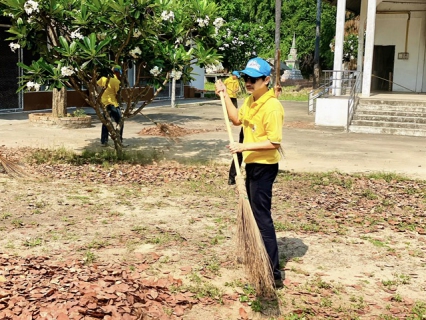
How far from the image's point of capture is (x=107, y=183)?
324 inches

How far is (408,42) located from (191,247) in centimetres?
2043

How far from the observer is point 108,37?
8516 mm

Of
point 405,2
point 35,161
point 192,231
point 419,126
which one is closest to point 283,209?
point 192,231

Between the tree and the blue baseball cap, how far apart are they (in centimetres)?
424

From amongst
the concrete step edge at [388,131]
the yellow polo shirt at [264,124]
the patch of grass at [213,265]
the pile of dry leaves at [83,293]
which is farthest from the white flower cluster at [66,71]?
the concrete step edge at [388,131]

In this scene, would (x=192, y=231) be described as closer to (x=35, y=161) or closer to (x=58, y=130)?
(x=35, y=161)

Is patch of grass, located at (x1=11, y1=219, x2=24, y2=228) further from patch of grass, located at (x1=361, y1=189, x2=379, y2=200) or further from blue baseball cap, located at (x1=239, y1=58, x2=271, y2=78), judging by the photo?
patch of grass, located at (x1=361, y1=189, x2=379, y2=200)

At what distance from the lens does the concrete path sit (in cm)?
1036

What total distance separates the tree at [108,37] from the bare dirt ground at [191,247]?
5.19ft

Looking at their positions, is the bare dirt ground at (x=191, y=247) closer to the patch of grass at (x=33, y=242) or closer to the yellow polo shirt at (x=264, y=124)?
the patch of grass at (x=33, y=242)

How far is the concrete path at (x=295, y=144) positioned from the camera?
10356 mm

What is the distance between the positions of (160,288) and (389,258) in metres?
2.42

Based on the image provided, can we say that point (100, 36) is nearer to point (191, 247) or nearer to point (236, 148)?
point (191, 247)

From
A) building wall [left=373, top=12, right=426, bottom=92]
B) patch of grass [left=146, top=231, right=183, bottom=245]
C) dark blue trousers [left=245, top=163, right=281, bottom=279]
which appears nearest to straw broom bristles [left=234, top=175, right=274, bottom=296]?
dark blue trousers [left=245, top=163, right=281, bottom=279]
